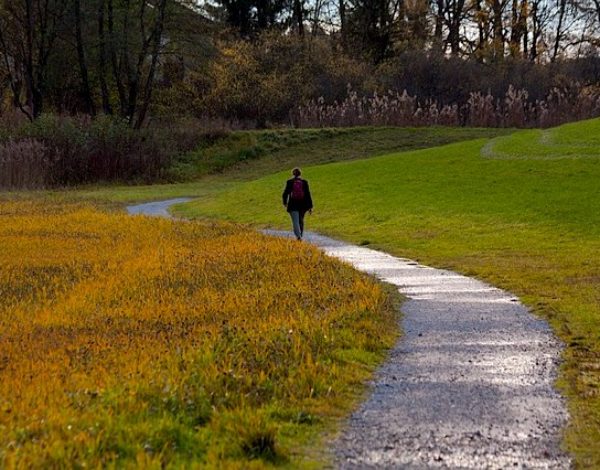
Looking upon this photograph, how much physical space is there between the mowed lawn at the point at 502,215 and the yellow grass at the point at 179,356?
1.95 m

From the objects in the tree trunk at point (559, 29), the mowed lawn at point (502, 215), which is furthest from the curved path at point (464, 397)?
the tree trunk at point (559, 29)

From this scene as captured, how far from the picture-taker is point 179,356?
260 inches

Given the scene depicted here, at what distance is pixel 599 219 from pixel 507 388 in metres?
13.4

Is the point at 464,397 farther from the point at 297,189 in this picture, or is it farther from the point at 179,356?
the point at 297,189

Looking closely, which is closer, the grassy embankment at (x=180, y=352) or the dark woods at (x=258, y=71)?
the grassy embankment at (x=180, y=352)

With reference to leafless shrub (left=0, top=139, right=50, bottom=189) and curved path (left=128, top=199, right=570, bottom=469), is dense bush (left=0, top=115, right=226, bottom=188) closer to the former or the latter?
leafless shrub (left=0, top=139, right=50, bottom=189)

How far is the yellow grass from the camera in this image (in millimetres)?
5020

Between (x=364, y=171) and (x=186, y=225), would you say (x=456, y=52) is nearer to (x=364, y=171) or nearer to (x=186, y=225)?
(x=364, y=171)

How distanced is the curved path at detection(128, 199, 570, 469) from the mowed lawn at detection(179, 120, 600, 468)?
9.5 inches

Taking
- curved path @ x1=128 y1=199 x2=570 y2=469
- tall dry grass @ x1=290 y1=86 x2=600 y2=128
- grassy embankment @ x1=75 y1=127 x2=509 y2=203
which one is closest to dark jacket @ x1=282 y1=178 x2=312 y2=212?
curved path @ x1=128 y1=199 x2=570 y2=469

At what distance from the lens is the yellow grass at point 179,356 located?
5.02 metres

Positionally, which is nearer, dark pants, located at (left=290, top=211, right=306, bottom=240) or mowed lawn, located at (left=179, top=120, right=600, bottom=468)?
mowed lawn, located at (left=179, top=120, right=600, bottom=468)

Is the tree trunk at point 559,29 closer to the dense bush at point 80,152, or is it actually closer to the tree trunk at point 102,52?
the dense bush at point 80,152

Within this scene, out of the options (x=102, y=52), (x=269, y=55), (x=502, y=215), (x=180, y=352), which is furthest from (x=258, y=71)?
(x=180, y=352)
